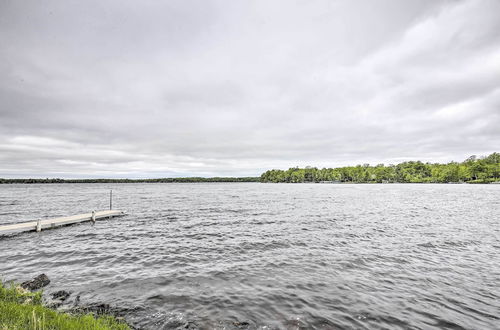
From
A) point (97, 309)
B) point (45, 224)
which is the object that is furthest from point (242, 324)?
point (45, 224)

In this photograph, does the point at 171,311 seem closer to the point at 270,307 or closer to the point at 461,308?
the point at 270,307

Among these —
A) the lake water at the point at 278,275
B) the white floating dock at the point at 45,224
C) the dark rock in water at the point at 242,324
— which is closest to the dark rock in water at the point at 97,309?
the lake water at the point at 278,275

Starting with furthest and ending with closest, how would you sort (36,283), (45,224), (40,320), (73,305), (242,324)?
(45,224) → (36,283) → (73,305) → (242,324) → (40,320)

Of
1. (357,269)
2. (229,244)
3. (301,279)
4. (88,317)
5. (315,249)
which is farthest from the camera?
(229,244)

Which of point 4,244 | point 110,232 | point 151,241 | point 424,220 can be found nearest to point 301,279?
point 151,241

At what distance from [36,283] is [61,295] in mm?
2100

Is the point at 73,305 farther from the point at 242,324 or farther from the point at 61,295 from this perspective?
the point at 242,324

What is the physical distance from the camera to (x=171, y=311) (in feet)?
33.1

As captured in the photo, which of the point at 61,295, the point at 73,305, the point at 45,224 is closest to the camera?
the point at 73,305

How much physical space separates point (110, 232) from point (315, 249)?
21.5m

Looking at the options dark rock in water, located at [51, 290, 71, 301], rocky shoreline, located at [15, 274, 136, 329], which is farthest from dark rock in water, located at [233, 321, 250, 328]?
dark rock in water, located at [51, 290, 71, 301]

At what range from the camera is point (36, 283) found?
1209 centimetres

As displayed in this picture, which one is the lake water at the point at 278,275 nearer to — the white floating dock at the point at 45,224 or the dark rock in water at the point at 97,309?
the dark rock in water at the point at 97,309

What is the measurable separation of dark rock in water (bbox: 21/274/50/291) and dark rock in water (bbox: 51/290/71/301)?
132 cm
